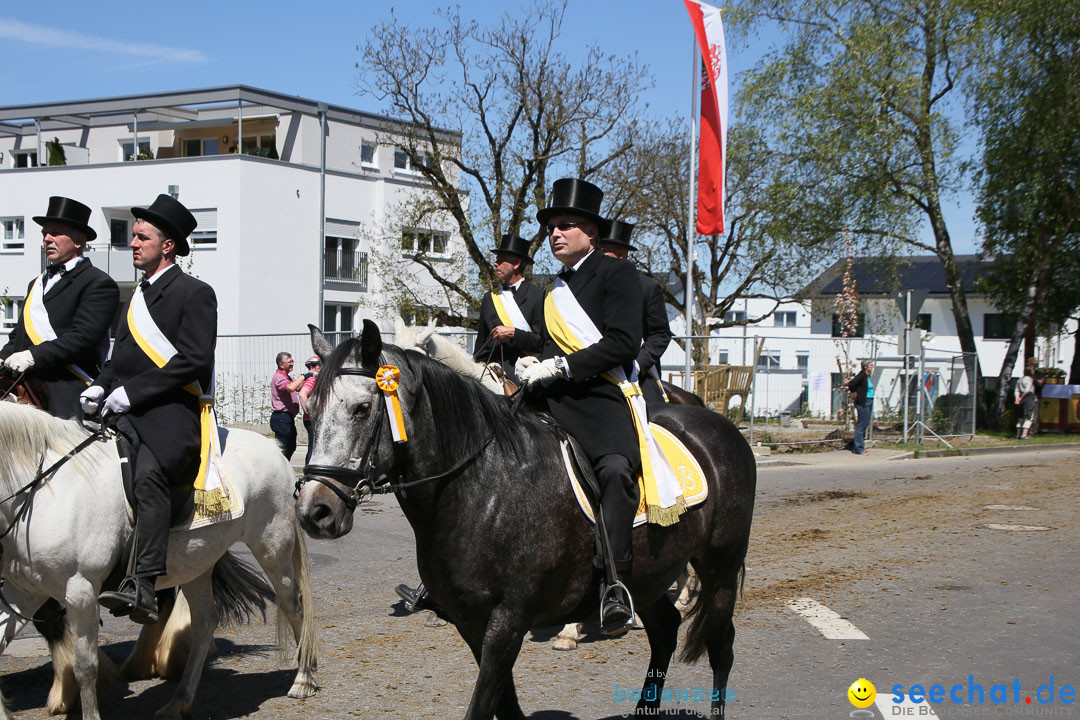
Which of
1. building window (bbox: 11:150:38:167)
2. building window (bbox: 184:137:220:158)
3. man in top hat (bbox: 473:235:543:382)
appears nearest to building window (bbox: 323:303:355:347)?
building window (bbox: 184:137:220:158)

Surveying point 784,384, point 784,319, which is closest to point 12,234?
point 784,384

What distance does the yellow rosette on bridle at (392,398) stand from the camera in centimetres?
390

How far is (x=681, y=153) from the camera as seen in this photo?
47438 mm

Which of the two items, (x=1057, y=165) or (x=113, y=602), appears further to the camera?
(x=1057, y=165)

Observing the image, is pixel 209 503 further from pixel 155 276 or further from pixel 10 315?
pixel 10 315

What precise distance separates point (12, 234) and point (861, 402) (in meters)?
38.3

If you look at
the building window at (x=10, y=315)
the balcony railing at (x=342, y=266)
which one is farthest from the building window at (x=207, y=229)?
the building window at (x=10, y=315)

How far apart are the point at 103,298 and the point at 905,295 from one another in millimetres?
19594

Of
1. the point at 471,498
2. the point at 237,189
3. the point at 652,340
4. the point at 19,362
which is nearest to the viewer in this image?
the point at 471,498

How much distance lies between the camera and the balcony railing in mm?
42656

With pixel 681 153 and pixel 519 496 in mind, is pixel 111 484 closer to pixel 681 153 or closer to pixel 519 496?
pixel 519 496

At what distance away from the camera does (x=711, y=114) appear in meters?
20.9

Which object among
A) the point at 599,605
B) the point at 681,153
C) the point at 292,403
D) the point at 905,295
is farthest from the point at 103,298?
the point at 681,153

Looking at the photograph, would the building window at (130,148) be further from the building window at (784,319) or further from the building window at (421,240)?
the building window at (784,319)
